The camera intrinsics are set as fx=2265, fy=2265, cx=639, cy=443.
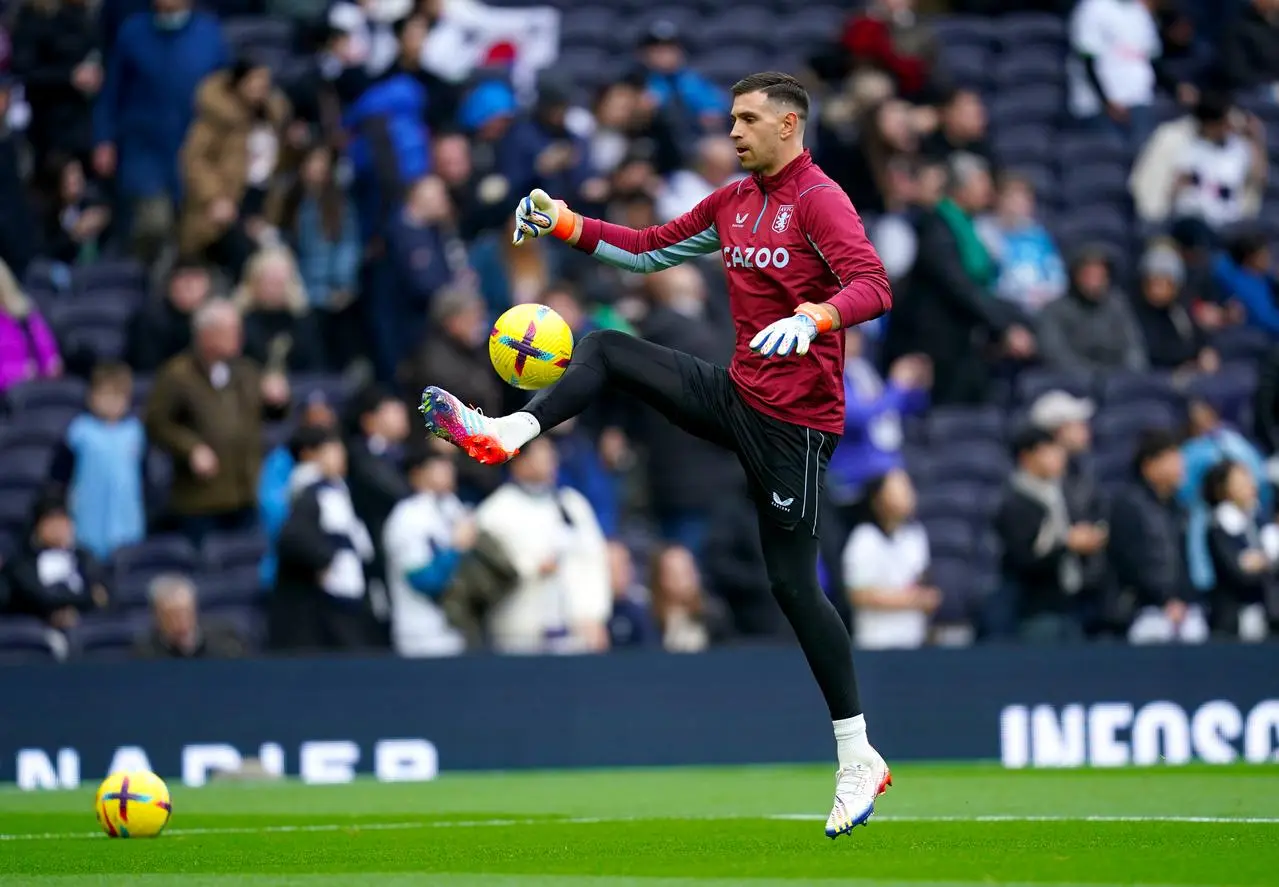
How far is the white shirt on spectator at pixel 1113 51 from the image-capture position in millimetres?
20328

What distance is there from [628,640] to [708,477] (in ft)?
4.22

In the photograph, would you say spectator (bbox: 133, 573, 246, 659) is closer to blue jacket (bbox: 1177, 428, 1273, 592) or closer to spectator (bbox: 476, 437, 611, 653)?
spectator (bbox: 476, 437, 611, 653)

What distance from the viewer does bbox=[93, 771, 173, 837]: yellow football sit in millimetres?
9531

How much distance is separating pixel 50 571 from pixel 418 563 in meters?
2.29

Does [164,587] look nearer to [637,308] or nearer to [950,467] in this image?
[637,308]

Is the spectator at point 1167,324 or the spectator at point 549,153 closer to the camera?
the spectator at point 549,153

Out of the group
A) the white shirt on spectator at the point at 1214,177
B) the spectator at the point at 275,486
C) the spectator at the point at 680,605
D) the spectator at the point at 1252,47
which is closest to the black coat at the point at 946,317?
the white shirt on spectator at the point at 1214,177

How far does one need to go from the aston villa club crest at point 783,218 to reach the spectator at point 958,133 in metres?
9.80

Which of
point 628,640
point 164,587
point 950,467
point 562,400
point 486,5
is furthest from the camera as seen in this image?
point 486,5

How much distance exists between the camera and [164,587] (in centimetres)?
1369

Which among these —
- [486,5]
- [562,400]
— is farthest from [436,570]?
[486,5]

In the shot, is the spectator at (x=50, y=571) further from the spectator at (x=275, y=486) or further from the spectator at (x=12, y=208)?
the spectator at (x=12, y=208)

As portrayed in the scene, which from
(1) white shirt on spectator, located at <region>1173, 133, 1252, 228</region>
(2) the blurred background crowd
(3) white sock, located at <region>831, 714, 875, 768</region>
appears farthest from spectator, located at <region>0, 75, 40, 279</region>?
(3) white sock, located at <region>831, 714, 875, 768</region>

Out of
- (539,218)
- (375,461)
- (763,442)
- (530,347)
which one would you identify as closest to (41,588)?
(375,461)
